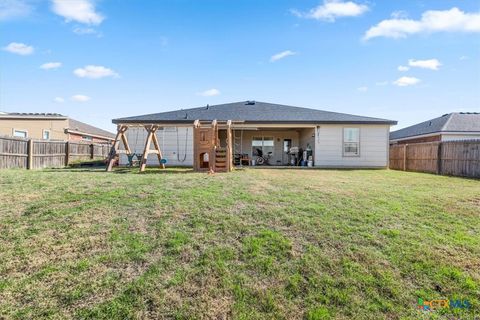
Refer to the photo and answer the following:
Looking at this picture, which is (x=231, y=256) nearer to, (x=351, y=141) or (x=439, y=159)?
(x=351, y=141)

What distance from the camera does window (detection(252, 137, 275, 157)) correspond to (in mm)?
19000

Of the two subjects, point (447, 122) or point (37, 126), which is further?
point (37, 126)

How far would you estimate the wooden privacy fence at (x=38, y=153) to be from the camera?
38.3 ft

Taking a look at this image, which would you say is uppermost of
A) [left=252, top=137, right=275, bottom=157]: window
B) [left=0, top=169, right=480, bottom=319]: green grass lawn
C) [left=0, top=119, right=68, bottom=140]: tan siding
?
[left=0, top=119, right=68, bottom=140]: tan siding

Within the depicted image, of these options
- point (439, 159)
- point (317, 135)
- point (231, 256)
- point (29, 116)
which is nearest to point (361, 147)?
point (317, 135)

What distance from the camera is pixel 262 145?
19.1 m

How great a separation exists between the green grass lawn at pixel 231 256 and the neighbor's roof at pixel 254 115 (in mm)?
9558

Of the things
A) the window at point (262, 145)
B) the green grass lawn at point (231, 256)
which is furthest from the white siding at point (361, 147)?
the green grass lawn at point (231, 256)

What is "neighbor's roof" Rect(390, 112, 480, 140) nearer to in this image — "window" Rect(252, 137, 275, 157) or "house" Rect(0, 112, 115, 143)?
"window" Rect(252, 137, 275, 157)

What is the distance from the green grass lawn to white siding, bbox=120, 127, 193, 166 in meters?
9.53

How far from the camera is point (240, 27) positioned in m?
11.8

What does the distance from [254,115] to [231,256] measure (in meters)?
12.9

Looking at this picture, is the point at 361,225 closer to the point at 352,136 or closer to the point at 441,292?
the point at 441,292

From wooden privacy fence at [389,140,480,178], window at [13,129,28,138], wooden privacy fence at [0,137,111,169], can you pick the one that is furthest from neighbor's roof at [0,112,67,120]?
wooden privacy fence at [389,140,480,178]
